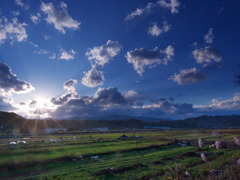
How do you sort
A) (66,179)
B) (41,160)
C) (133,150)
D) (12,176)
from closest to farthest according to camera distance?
(66,179)
(12,176)
(41,160)
(133,150)

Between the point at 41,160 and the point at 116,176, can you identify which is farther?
the point at 41,160

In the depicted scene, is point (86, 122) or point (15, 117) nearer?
point (15, 117)

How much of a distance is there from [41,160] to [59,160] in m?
2.39

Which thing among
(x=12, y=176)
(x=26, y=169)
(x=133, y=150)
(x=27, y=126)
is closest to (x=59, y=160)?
(x=26, y=169)

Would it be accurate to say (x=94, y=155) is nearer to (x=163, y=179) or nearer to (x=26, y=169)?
(x=26, y=169)

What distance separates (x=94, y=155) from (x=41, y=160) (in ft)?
26.8

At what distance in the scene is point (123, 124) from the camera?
19650 centimetres

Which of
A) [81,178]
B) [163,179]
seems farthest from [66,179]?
[163,179]

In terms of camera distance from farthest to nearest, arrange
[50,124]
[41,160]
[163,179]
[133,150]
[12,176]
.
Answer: [50,124] → [133,150] → [41,160] → [12,176] → [163,179]

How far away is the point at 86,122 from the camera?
189 metres

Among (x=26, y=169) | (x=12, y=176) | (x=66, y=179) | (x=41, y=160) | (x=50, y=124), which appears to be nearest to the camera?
(x=66, y=179)

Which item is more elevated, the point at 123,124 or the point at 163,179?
the point at 163,179

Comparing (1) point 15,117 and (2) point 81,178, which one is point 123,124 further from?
(2) point 81,178

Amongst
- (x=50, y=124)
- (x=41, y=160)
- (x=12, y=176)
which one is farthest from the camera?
(x=50, y=124)
